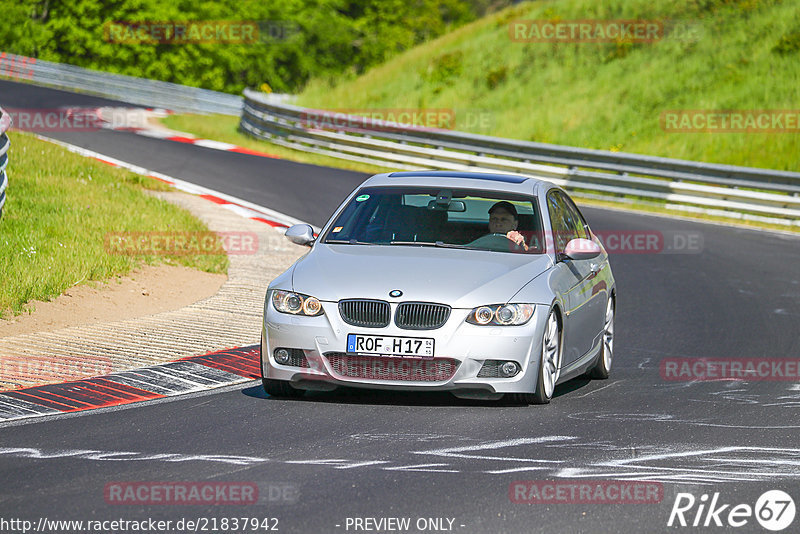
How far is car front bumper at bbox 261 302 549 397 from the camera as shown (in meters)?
8.33

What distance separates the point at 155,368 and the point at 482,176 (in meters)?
2.95

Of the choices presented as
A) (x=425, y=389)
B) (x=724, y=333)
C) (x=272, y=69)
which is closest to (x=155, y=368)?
(x=425, y=389)

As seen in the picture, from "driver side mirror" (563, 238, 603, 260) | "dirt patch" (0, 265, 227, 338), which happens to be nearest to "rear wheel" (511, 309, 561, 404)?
"driver side mirror" (563, 238, 603, 260)

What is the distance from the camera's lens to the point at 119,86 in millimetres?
46656

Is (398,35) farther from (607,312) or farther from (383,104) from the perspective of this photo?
(607,312)

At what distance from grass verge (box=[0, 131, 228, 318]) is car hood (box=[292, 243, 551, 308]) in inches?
166

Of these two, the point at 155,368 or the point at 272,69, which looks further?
the point at 272,69

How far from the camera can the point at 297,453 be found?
7.20 m

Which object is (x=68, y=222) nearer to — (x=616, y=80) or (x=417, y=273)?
(x=417, y=273)

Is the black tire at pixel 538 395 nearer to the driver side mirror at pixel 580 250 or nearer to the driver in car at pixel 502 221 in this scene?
the driver side mirror at pixel 580 250

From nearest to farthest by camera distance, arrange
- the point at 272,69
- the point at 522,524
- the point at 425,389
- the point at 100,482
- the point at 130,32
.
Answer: the point at 522,524, the point at 100,482, the point at 425,389, the point at 130,32, the point at 272,69

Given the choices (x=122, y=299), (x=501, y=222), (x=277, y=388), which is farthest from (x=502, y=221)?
(x=122, y=299)

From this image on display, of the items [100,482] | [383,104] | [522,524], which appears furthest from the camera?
A: [383,104]

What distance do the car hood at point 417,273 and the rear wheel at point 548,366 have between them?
0.37m
